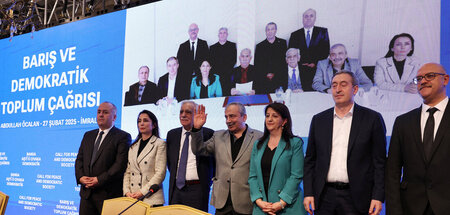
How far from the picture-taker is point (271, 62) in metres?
4.53

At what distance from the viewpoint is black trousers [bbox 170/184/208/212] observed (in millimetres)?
3594

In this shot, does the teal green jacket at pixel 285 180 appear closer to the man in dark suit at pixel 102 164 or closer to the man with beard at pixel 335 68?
the man with beard at pixel 335 68

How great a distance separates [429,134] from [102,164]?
2.87 meters

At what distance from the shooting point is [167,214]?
2.29 meters

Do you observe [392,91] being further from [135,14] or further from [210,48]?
[135,14]

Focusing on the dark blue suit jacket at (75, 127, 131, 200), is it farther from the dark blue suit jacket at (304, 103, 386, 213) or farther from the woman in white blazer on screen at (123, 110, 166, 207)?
the dark blue suit jacket at (304, 103, 386, 213)

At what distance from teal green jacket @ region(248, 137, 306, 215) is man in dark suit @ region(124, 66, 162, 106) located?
2528 millimetres

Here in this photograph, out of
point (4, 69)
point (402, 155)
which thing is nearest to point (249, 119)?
point (402, 155)

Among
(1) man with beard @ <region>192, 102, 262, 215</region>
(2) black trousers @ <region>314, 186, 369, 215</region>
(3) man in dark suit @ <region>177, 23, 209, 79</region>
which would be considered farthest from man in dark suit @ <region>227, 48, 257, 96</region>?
(2) black trousers @ <region>314, 186, 369, 215</region>

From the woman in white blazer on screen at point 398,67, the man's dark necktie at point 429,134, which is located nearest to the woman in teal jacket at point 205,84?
the woman in white blazer on screen at point 398,67

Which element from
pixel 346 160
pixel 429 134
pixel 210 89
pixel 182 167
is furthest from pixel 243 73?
pixel 429 134

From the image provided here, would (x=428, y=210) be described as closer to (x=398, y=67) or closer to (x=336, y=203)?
(x=336, y=203)

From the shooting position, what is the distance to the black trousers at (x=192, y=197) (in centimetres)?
359

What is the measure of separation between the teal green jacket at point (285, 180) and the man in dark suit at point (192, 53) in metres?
2.17
